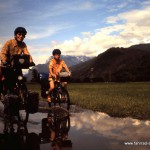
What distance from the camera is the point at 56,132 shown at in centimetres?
734

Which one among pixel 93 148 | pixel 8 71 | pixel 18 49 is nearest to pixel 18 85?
pixel 8 71

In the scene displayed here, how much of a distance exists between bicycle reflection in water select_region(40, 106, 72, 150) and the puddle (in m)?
0.02

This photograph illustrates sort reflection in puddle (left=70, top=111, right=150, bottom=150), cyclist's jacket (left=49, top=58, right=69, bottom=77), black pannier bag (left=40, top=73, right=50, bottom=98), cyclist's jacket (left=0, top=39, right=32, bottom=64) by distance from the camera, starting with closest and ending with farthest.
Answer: reflection in puddle (left=70, top=111, right=150, bottom=150) < cyclist's jacket (left=0, top=39, right=32, bottom=64) < cyclist's jacket (left=49, top=58, right=69, bottom=77) < black pannier bag (left=40, top=73, right=50, bottom=98)

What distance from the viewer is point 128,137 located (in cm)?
666

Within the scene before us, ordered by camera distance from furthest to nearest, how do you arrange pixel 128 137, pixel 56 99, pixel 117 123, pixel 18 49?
pixel 56 99, pixel 18 49, pixel 117 123, pixel 128 137

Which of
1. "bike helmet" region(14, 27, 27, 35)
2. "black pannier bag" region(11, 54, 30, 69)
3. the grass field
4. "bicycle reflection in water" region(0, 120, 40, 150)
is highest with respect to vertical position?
"bike helmet" region(14, 27, 27, 35)

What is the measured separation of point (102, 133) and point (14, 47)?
407 cm

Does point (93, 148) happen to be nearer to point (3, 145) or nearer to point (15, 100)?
point (3, 145)

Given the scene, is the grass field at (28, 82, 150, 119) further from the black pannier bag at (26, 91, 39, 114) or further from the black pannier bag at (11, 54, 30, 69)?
the black pannier bag at (11, 54, 30, 69)

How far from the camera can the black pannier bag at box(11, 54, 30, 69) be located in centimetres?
895

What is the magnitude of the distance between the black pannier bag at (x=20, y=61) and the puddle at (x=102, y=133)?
152 cm

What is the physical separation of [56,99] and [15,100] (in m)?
3.32

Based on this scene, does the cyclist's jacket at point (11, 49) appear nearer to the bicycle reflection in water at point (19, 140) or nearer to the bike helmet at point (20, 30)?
the bike helmet at point (20, 30)

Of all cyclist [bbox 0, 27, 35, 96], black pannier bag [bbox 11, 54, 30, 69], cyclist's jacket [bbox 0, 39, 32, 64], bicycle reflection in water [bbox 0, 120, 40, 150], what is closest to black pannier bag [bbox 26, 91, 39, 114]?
black pannier bag [bbox 11, 54, 30, 69]
